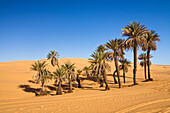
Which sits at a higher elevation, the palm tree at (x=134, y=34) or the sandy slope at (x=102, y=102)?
the palm tree at (x=134, y=34)

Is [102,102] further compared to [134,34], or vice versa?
[134,34]

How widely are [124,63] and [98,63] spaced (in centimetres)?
1516

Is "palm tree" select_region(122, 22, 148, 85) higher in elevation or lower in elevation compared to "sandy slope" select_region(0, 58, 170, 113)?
higher

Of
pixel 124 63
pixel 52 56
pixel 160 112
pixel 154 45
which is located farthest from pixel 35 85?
pixel 160 112

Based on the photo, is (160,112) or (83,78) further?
(83,78)

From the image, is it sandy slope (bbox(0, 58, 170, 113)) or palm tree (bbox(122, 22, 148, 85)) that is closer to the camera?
sandy slope (bbox(0, 58, 170, 113))

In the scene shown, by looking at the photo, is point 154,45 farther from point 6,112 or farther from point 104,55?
point 6,112

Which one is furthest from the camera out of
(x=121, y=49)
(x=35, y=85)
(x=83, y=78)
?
(x=83, y=78)

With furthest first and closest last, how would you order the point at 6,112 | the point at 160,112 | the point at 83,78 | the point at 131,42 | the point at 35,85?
the point at 83,78 < the point at 35,85 < the point at 131,42 < the point at 6,112 < the point at 160,112

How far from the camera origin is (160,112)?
6.73 metres

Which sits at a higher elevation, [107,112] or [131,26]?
[131,26]

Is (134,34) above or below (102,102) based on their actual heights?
above

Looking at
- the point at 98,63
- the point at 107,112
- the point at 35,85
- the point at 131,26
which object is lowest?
the point at 35,85

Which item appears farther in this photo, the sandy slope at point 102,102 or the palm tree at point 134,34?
the palm tree at point 134,34
